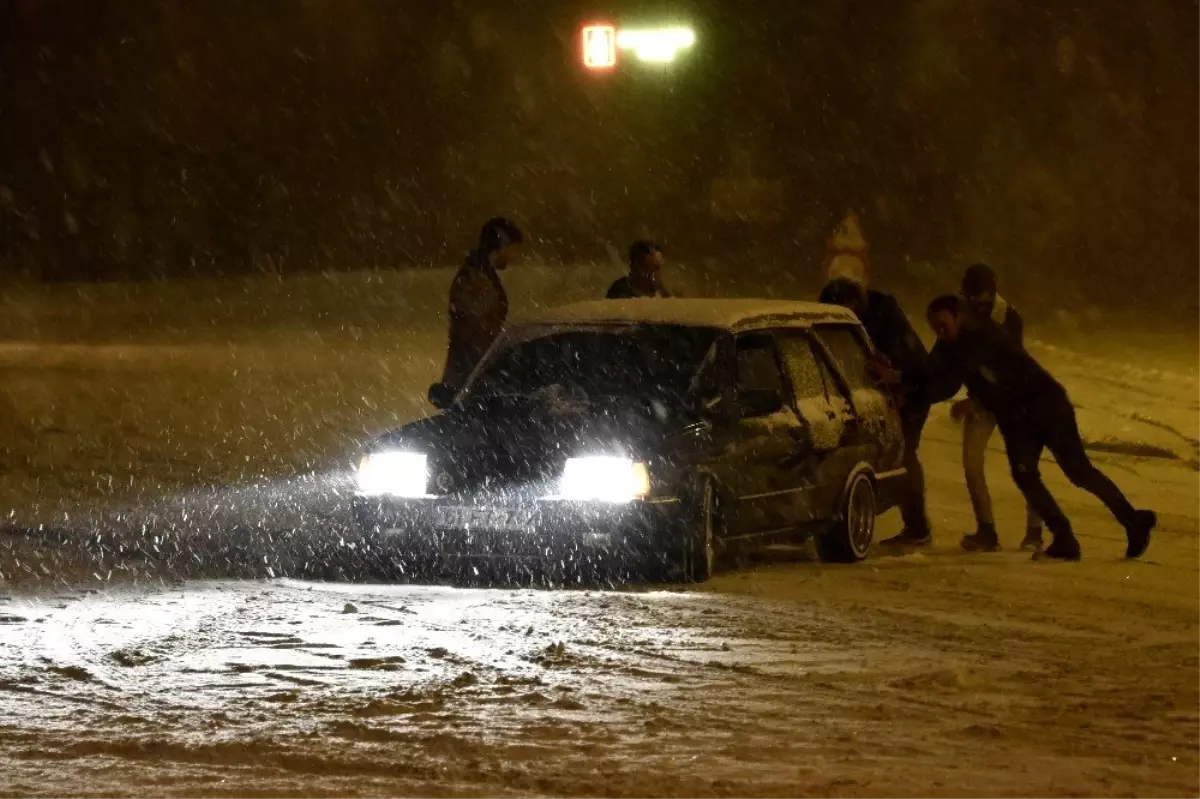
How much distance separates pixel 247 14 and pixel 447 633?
117 ft

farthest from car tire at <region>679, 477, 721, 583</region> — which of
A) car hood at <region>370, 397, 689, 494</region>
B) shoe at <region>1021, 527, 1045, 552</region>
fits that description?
shoe at <region>1021, 527, 1045, 552</region>

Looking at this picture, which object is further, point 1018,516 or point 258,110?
point 258,110

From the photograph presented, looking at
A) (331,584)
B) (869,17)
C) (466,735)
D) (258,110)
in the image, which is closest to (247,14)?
(258,110)

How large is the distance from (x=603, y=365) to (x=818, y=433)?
1.14 m

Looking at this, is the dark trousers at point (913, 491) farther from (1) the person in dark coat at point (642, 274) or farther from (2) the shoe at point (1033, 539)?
(1) the person in dark coat at point (642, 274)

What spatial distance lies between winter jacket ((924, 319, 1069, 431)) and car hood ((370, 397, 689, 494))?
2.03 m

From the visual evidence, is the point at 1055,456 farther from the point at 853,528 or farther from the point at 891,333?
the point at 891,333

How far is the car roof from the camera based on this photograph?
9.93 metres

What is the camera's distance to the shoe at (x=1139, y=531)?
10.4 meters

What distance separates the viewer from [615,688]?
6695 mm

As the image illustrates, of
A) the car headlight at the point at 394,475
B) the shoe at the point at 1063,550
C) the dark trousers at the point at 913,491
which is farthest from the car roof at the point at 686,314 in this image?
the shoe at the point at 1063,550

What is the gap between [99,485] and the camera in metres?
12.8

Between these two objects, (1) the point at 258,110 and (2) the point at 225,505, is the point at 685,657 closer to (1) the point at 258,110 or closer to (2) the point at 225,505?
(2) the point at 225,505

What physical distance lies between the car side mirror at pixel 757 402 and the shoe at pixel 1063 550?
1899 mm
